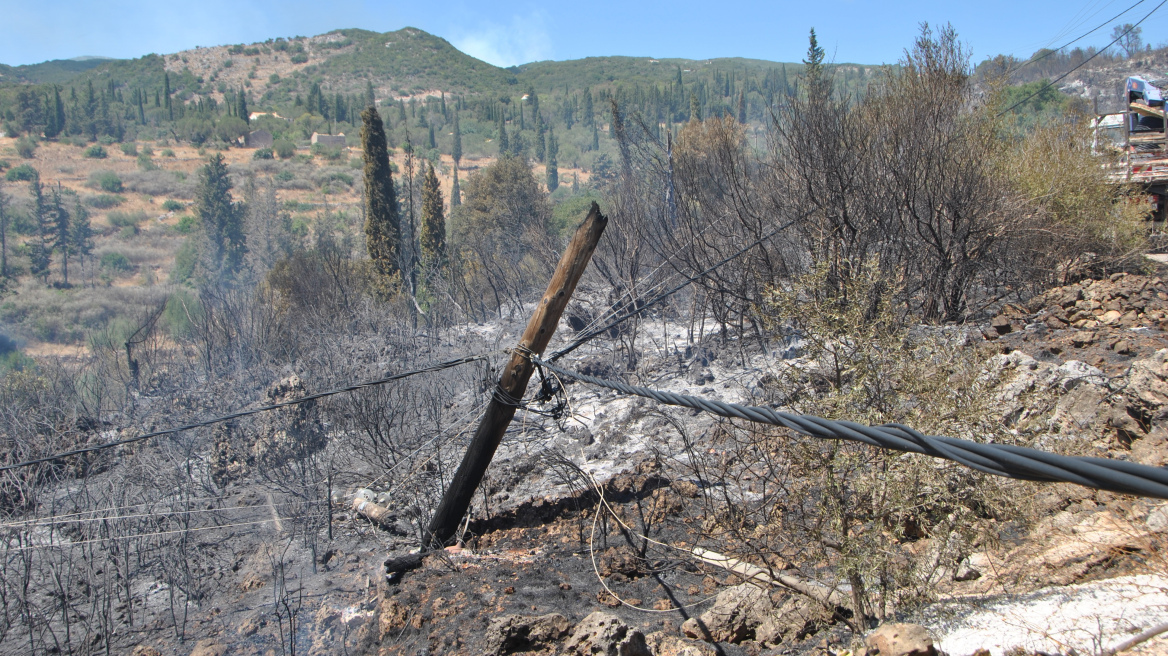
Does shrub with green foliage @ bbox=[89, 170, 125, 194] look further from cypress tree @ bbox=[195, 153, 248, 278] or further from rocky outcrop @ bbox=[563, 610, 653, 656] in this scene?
rocky outcrop @ bbox=[563, 610, 653, 656]

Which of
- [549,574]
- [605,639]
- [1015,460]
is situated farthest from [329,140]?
[1015,460]

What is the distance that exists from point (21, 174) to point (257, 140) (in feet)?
75.9

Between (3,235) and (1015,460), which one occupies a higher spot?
(3,235)

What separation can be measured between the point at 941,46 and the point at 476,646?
1166cm

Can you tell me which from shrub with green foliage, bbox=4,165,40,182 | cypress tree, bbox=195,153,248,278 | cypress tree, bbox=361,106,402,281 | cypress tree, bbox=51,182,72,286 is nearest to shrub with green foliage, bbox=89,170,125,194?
shrub with green foliage, bbox=4,165,40,182

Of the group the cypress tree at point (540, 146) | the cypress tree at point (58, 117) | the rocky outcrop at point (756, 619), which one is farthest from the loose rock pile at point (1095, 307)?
the cypress tree at point (58, 117)

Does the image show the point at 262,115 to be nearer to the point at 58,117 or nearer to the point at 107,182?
the point at 58,117

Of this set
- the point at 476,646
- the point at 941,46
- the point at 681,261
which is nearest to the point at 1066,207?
the point at 941,46

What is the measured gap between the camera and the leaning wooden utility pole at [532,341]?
13.8 ft

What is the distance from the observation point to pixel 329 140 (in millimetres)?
81375

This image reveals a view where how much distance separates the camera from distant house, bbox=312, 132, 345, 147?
266 feet

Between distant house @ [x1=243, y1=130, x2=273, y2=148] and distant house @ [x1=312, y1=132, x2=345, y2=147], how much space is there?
517 cm

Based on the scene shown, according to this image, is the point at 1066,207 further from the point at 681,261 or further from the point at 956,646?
the point at 956,646

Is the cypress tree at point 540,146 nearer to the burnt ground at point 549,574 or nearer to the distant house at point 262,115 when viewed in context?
the distant house at point 262,115
